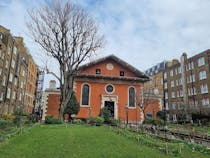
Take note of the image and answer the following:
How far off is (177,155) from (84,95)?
2188cm

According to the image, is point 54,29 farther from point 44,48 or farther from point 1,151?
point 1,151

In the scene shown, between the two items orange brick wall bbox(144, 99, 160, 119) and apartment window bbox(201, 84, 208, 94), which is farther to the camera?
apartment window bbox(201, 84, 208, 94)

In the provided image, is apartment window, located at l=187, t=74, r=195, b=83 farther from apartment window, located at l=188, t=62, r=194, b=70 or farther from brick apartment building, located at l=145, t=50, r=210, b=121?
apartment window, located at l=188, t=62, r=194, b=70

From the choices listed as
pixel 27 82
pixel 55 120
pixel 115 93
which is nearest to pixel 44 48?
pixel 55 120

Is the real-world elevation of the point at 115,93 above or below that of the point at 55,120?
above

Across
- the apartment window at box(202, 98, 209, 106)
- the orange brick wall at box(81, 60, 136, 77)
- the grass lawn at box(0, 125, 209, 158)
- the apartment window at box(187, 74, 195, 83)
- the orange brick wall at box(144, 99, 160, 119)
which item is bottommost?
the grass lawn at box(0, 125, 209, 158)

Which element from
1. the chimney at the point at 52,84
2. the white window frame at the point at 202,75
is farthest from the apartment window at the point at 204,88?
→ the chimney at the point at 52,84

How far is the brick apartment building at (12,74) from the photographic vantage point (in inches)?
1360

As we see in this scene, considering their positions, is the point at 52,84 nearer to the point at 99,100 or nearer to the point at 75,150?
the point at 99,100

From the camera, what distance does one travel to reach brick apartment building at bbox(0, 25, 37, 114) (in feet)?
113

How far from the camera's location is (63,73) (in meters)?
24.1

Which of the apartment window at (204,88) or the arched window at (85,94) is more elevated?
the apartment window at (204,88)

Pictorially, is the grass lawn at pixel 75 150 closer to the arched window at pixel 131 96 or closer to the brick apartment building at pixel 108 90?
the brick apartment building at pixel 108 90

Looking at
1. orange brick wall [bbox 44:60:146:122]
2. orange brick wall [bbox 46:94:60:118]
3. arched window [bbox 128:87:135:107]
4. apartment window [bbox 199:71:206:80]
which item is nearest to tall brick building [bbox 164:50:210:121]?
apartment window [bbox 199:71:206:80]
